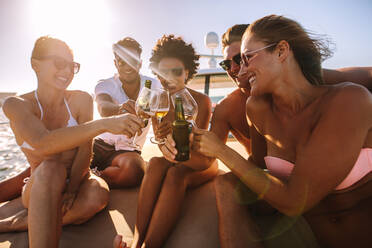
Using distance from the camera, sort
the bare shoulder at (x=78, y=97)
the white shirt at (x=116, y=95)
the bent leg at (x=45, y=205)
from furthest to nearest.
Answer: the white shirt at (x=116, y=95) < the bare shoulder at (x=78, y=97) < the bent leg at (x=45, y=205)

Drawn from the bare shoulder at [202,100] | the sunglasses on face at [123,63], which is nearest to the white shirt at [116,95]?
the sunglasses on face at [123,63]

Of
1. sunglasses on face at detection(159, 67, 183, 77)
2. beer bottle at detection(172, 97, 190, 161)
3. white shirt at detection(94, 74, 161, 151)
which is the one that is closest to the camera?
beer bottle at detection(172, 97, 190, 161)

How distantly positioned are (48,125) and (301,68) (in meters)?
2.51

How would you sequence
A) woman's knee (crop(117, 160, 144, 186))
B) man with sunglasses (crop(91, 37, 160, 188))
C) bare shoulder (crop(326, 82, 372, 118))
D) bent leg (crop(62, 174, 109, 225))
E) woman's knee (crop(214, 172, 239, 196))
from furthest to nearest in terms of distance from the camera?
man with sunglasses (crop(91, 37, 160, 188)) < woman's knee (crop(117, 160, 144, 186)) < bent leg (crop(62, 174, 109, 225)) < woman's knee (crop(214, 172, 239, 196)) < bare shoulder (crop(326, 82, 372, 118))

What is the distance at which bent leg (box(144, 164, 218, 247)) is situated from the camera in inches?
72.3

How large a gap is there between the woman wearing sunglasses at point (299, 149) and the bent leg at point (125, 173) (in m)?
1.63

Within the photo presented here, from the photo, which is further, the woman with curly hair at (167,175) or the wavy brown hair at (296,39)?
the woman with curly hair at (167,175)

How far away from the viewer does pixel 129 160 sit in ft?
10.4

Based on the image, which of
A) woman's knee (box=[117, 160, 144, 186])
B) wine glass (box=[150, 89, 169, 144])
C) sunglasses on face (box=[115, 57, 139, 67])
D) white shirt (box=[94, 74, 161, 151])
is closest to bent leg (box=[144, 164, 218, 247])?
wine glass (box=[150, 89, 169, 144])

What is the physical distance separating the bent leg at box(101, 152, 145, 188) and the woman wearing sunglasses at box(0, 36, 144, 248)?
1.85 ft

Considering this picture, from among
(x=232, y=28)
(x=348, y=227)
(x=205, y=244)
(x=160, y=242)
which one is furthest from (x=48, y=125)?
(x=348, y=227)

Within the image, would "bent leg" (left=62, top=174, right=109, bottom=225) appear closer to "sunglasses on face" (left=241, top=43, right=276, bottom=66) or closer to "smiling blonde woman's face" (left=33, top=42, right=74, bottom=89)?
"smiling blonde woman's face" (left=33, top=42, right=74, bottom=89)

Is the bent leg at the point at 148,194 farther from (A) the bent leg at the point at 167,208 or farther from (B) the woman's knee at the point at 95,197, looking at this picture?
(B) the woman's knee at the point at 95,197

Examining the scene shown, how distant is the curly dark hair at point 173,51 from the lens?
3.05m
